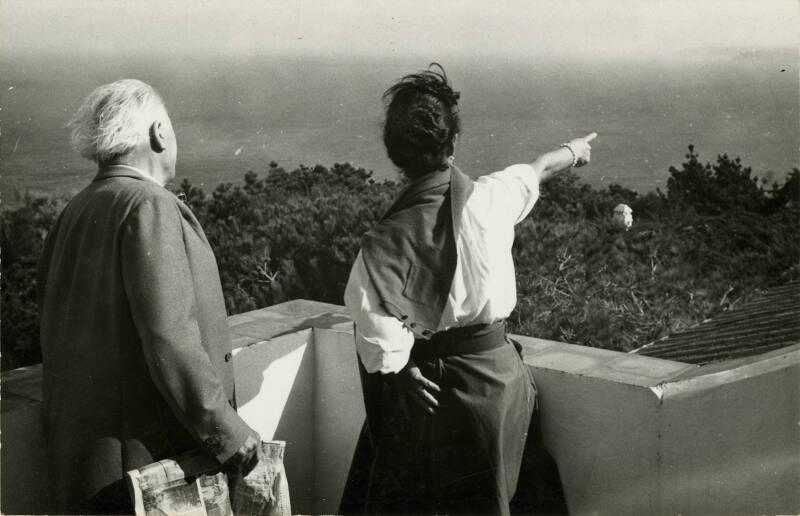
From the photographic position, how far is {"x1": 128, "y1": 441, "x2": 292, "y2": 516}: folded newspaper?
1.97 metres

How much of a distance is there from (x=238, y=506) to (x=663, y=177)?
3746 millimetres

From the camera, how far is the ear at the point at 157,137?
81.5 inches

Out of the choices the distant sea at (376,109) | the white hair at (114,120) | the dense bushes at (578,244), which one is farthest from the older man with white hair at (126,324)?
the dense bushes at (578,244)

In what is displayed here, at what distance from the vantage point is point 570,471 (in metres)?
2.51

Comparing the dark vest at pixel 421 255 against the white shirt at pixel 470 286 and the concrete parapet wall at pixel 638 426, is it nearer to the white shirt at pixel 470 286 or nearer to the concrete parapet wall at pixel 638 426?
the white shirt at pixel 470 286

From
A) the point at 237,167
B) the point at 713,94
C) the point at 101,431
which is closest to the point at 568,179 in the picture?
the point at 713,94

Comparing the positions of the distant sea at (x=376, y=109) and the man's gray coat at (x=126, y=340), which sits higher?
the distant sea at (x=376, y=109)

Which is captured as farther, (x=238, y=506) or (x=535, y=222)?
(x=535, y=222)

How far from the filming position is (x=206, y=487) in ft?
6.77

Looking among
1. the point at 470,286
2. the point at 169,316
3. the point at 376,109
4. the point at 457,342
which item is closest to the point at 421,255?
the point at 470,286

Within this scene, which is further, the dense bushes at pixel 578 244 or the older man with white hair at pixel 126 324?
the dense bushes at pixel 578 244

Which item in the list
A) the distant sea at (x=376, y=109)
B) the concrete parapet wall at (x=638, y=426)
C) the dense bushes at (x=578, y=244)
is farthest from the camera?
the dense bushes at (x=578, y=244)

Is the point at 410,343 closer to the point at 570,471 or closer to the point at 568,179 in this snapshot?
the point at 570,471

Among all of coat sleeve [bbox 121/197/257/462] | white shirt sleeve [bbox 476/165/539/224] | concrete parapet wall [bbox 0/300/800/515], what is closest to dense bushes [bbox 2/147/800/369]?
concrete parapet wall [bbox 0/300/800/515]
